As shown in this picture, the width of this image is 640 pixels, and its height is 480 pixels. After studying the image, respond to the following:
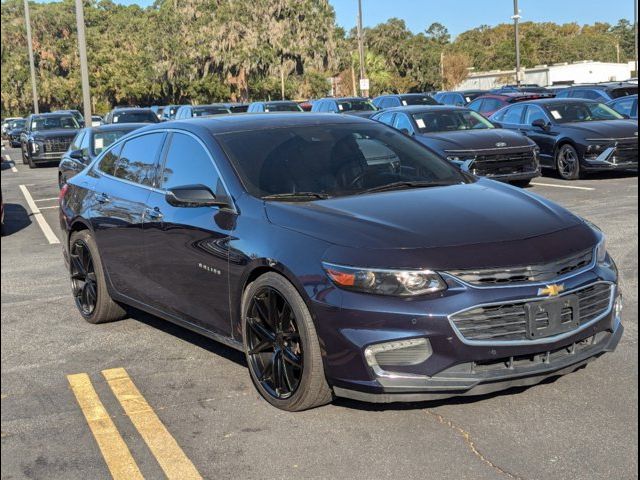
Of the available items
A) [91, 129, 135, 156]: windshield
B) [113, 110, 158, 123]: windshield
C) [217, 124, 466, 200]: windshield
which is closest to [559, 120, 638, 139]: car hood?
[91, 129, 135, 156]: windshield

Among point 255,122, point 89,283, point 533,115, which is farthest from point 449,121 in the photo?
point 255,122

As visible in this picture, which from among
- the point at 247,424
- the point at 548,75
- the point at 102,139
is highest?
the point at 548,75

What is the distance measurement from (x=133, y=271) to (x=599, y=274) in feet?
10.1

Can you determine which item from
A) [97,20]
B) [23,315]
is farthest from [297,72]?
[23,315]

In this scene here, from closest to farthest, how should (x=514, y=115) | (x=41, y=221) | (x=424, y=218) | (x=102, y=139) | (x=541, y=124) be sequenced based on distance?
(x=424, y=218)
(x=41, y=221)
(x=102, y=139)
(x=541, y=124)
(x=514, y=115)

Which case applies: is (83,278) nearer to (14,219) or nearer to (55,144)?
(14,219)

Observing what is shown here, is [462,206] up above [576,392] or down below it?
above

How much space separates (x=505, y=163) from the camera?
14070 millimetres

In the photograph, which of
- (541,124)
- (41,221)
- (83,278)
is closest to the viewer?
(83,278)

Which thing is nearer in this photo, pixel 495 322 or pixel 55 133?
pixel 495 322

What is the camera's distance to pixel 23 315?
22.9ft

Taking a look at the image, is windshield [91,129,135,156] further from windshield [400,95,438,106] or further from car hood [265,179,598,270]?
windshield [400,95,438,106]

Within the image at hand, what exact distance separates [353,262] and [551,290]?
0.95m

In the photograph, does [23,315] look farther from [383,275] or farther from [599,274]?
[599,274]
